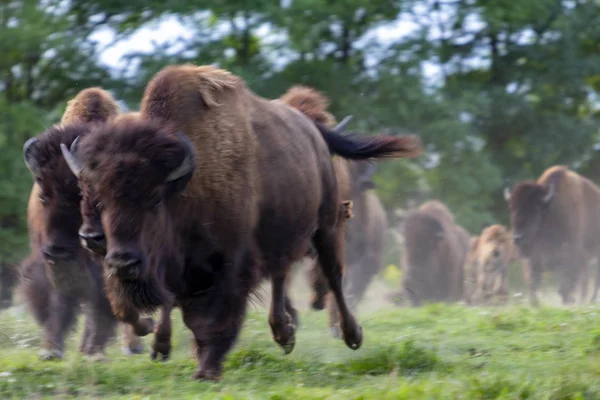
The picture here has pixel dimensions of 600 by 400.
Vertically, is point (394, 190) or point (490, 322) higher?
point (490, 322)

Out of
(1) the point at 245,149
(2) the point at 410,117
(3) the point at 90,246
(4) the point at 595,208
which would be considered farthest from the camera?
(2) the point at 410,117

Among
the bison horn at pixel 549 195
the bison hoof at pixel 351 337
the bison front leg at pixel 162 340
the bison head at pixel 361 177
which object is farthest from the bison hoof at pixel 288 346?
the bison horn at pixel 549 195

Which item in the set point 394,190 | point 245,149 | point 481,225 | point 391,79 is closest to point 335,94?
point 391,79

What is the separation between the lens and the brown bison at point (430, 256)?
17.8 metres

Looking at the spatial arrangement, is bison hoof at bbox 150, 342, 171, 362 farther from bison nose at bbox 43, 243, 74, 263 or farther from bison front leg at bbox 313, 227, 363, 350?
bison front leg at bbox 313, 227, 363, 350

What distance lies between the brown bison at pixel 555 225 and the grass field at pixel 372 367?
7.10 meters

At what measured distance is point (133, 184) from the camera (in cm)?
573

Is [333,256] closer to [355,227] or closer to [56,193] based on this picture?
[56,193]

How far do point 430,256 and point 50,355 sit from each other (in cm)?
1109

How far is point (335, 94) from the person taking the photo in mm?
19000

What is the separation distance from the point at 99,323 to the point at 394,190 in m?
13.5

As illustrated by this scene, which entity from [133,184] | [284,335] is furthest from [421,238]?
[133,184]

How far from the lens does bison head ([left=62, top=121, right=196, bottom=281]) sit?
569 cm

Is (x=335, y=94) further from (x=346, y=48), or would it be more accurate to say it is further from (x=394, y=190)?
(x=394, y=190)
